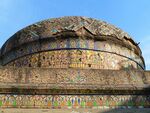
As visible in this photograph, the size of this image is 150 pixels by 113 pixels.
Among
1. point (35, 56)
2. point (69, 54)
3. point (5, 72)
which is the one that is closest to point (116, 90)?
point (5, 72)

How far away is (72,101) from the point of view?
687 cm

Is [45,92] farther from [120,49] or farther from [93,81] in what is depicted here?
[120,49]

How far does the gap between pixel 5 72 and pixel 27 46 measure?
351 centimetres

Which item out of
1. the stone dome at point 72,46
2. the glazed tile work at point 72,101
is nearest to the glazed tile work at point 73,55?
the stone dome at point 72,46

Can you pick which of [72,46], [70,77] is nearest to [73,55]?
[72,46]

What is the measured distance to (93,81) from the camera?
24.1 ft

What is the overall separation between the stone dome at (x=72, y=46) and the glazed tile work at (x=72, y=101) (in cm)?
286

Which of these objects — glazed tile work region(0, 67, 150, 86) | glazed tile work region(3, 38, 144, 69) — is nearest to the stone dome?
glazed tile work region(3, 38, 144, 69)

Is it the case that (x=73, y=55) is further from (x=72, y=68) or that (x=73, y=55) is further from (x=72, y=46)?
(x=72, y=68)

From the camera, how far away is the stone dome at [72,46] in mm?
10023

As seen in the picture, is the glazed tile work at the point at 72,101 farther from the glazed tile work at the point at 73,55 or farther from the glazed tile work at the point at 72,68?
the glazed tile work at the point at 73,55

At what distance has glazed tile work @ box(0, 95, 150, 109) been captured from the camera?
6.75 meters

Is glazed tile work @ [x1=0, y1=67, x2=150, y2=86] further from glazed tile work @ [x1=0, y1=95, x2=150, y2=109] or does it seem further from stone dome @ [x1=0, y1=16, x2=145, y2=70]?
stone dome @ [x1=0, y1=16, x2=145, y2=70]

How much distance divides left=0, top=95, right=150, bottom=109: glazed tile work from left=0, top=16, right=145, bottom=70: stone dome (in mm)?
2861
